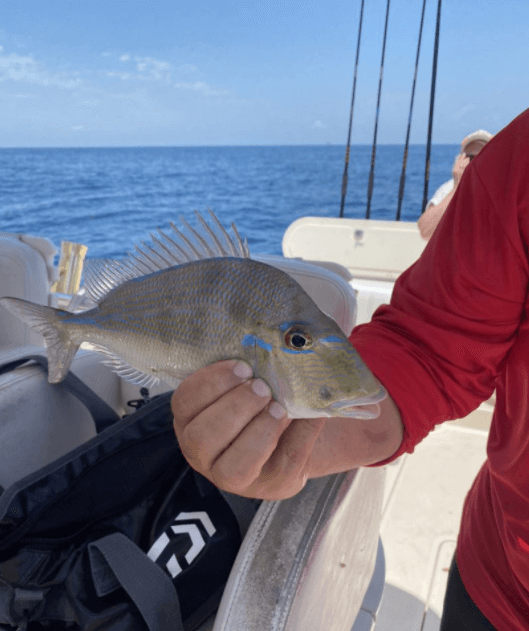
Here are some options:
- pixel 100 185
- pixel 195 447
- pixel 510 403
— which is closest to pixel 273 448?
pixel 195 447

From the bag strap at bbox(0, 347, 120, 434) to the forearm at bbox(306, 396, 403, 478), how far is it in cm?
62

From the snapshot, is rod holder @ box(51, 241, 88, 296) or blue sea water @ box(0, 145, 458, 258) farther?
blue sea water @ box(0, 145, 458, 258)

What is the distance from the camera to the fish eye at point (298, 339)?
511mm

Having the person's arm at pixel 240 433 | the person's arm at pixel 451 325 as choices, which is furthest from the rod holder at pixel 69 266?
the person's arm at pixel 240 433

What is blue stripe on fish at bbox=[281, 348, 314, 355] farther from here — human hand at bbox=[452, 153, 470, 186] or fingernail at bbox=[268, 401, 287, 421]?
human hand at bbox=[452, 153, 470, 186]

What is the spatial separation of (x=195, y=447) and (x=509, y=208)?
0.53 m

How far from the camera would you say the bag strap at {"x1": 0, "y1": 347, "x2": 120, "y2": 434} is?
1.18m

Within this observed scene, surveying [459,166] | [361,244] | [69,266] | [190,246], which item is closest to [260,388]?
[190,246]

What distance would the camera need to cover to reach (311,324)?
0.52 meters

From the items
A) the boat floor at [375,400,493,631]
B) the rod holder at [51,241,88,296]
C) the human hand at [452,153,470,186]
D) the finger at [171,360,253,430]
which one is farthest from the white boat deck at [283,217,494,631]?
the rod holder at [51,241,88,296]

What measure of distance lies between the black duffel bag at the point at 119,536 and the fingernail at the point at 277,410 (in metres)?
0.56

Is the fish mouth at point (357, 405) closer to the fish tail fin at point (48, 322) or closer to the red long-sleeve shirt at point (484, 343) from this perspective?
the red long-sleeve shirt at point (484, 343)

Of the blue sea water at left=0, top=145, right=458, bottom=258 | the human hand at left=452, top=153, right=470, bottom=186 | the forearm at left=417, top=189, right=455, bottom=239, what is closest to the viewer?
the human hand at left=452, top=153, right=470, bottom=186

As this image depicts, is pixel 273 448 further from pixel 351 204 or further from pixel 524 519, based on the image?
pixel 351 204
